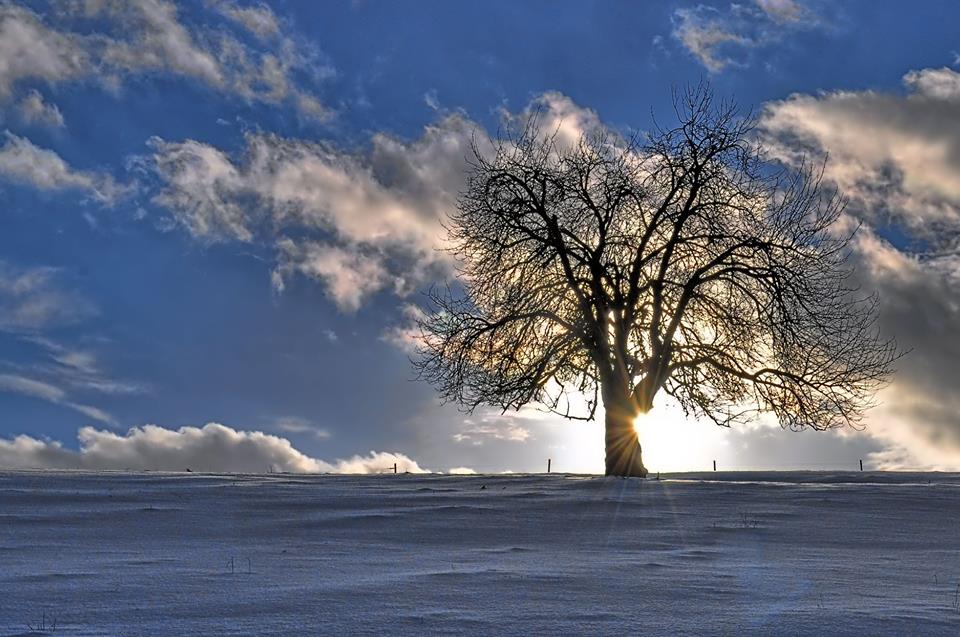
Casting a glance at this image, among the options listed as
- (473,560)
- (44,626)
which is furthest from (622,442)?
(44,626)

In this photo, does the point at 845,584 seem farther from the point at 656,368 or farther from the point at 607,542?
the point at 656,368

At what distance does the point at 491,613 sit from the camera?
474cm

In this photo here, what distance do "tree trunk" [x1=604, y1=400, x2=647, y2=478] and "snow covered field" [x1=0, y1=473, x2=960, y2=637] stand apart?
19.9 ft

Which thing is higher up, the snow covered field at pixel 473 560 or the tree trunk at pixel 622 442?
the tree trunk at pixel 622 442

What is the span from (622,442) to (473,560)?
13132mm

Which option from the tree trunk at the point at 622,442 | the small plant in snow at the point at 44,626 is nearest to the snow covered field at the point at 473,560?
the small plant in snow at the point at 44,626

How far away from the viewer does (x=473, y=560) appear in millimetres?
7023

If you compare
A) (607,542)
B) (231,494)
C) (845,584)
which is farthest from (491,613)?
(231,494)

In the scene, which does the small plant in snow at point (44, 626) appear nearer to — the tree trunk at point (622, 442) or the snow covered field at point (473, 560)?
the snow covered field at point (473, 560)

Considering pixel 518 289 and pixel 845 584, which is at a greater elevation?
pixel 518 289

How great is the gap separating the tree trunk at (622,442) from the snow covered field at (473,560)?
239 inches

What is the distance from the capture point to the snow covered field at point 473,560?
4.67 meters

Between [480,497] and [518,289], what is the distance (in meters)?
8.89

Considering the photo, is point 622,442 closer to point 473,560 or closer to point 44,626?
point 473,560
